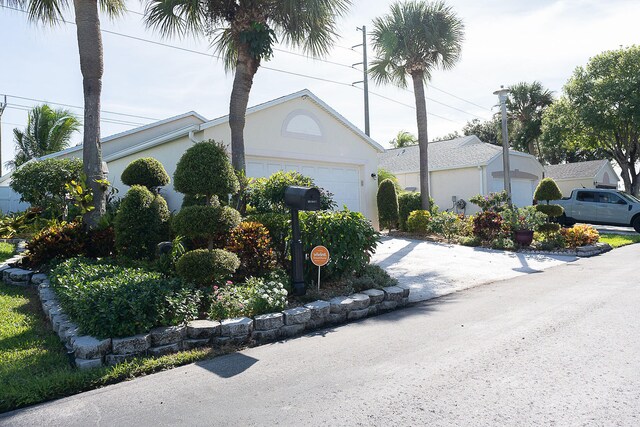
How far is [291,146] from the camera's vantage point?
46.2ft

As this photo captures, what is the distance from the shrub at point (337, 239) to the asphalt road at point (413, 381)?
147 cm

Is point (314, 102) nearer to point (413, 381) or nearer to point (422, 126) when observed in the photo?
point (422, 126)

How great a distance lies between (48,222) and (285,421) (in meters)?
8.26

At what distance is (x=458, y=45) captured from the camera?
1653cm

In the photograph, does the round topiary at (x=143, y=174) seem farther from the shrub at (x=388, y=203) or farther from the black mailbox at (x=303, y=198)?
the shrub at (x=388, y=203)

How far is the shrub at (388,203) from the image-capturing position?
53.1 feet

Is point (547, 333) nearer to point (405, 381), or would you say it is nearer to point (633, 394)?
point (633, 394)

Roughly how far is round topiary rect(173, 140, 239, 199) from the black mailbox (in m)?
0.84

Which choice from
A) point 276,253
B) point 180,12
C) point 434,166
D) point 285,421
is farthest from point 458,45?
point 285,421

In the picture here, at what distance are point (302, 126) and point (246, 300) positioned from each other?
31.3 feet

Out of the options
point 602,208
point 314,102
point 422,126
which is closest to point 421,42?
point 422,126

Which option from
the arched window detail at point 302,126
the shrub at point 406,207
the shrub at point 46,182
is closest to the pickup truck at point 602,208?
the shrub at point 406,207

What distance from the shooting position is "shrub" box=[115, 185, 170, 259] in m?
7.20

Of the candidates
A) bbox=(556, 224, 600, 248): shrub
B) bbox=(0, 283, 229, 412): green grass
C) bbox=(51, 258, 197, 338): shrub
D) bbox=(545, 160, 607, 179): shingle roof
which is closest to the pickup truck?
bbox=(556, 224, 600, 248): shrub
